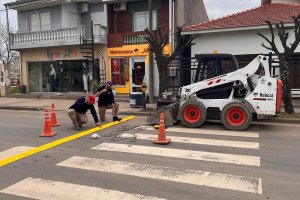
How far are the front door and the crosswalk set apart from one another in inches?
457

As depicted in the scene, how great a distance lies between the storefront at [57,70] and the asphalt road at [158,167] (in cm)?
1336

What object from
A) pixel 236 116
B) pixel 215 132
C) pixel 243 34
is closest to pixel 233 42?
pixel 243 34

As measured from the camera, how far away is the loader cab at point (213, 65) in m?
10.9

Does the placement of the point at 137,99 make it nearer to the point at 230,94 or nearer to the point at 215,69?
the point at 215,69

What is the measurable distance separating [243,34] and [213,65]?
7.48m

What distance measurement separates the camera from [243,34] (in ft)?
57.5

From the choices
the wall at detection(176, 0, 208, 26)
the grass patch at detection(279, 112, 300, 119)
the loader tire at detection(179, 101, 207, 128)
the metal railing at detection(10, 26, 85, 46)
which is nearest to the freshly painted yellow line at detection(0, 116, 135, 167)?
the loader tire at detection(179, 101, 207, 128)

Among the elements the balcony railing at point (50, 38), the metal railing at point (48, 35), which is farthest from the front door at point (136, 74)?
the metal railing at point (48, 35)

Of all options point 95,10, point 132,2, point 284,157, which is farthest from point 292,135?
point 95,10

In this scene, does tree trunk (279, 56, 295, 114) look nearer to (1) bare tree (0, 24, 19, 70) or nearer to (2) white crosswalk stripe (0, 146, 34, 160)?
(2) white crosswalk stripe (0, 146, 34, 160)

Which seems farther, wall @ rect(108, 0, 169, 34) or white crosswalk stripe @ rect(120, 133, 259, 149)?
wall @ rect(108, 0, 169, 34)

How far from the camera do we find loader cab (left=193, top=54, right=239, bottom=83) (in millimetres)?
10883

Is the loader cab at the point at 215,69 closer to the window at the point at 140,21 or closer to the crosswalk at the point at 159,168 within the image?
the crosswalk at the point at 159,168

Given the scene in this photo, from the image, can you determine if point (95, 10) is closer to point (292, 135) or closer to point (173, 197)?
point (292, 135)
